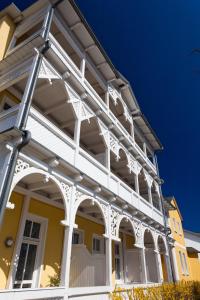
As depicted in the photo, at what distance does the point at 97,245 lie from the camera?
1202 cm

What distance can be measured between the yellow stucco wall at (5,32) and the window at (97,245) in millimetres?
9392

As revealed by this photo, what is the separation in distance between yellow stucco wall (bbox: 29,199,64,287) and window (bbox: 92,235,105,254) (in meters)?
3.17

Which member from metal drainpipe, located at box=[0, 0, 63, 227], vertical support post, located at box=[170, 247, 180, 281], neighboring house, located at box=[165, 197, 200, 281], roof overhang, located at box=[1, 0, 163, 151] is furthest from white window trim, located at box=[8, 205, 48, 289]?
vertical support post, located at box=[170, 247, 180, 281]

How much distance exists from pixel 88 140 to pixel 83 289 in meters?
7.02

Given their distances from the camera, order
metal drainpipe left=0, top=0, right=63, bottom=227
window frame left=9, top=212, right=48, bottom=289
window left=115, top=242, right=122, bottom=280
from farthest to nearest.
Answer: window left=115, top=242, right=122, bottom=280
window frame left=9, top=212, right=48, bottom=289
metal drainpipe left=0, top=0, right=63, bottom=227

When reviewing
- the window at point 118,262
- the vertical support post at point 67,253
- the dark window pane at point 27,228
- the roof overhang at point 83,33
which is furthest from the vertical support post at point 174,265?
the vertical support post at point 67,253

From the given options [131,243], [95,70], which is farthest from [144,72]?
[131,243]

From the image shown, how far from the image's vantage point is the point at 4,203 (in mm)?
4699

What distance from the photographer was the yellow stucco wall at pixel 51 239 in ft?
26.2

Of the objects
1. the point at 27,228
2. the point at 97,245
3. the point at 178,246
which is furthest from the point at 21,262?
the point at 178,246

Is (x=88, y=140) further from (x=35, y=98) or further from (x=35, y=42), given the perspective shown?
(x=35, y=42)

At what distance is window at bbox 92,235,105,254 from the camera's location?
38.3 feet

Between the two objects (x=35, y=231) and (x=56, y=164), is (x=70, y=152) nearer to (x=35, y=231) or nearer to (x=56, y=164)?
(x=56, y=164)

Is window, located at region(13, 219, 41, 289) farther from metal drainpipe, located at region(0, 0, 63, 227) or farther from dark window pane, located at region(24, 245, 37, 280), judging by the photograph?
metal drainpipe, located at region(0, 0, 63, 227)
